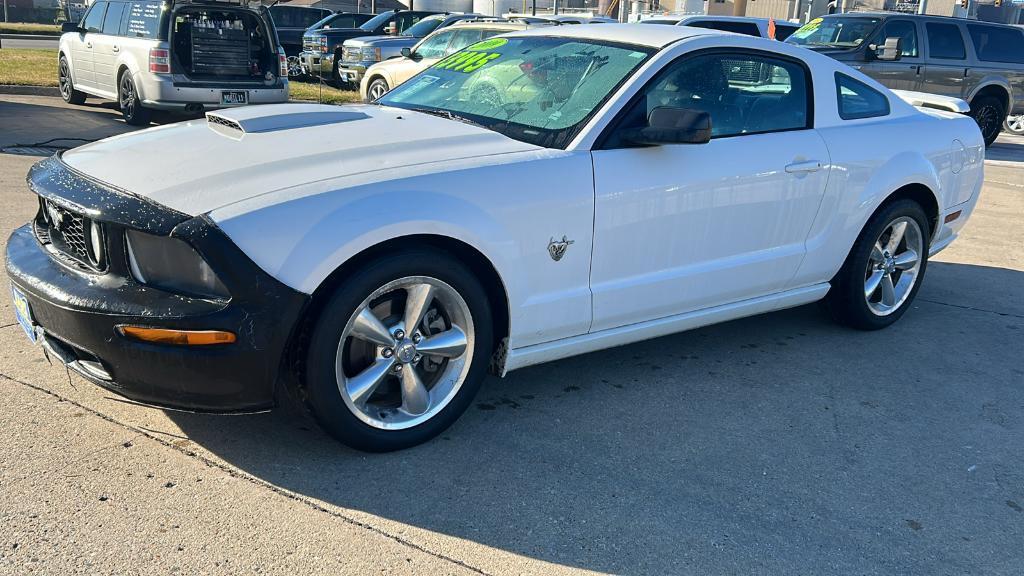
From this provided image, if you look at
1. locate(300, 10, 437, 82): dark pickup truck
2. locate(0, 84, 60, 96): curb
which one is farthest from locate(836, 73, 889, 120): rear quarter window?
locate(300, 10, 437, 82): dark pickup truck

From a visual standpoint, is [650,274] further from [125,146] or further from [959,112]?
[959,112]

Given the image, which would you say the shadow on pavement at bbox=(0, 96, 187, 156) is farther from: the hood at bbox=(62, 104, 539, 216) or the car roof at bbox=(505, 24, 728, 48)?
the car roof at bbox=(505, 24, 728, 48)

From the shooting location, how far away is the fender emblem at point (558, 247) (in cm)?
366

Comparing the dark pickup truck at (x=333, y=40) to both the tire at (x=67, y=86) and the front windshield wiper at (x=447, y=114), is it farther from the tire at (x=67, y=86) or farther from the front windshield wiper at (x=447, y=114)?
the front windshield wiper at (x=447, y=114)

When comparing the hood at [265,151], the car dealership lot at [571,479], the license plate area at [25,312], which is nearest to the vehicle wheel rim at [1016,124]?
the car dealership lot at [571,479]

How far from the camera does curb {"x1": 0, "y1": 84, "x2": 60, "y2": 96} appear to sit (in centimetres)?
1328

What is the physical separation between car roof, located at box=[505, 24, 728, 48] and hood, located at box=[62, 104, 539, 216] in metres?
0.93

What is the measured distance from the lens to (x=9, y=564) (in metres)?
2.63

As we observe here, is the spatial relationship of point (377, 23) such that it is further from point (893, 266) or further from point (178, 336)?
point (178, 336)

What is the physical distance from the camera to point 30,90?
44.5 ft

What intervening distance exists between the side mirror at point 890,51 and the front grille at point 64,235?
12.8m

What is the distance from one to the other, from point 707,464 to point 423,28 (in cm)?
1652

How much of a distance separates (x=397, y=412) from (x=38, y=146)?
24.7 ft

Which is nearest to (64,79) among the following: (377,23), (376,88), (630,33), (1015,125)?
(376,88)
